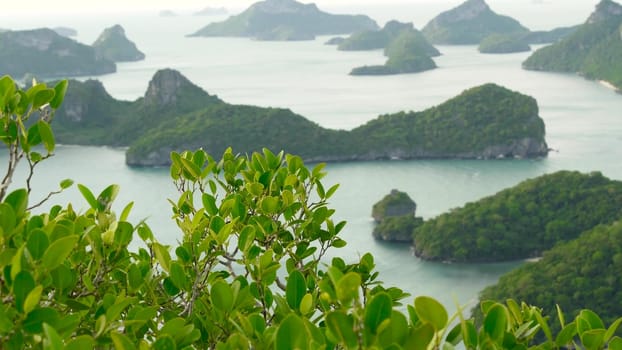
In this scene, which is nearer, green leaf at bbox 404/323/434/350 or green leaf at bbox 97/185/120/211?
green leaf at bbox 404/323/434/350

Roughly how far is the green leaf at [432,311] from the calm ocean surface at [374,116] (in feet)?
0.17

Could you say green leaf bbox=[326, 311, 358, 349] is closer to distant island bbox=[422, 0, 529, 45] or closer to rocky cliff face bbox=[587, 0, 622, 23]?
rocky cliff face bbox=[587, 0, 622, 23]

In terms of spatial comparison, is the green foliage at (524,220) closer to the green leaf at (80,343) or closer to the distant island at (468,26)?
the green leaf at (80,343)

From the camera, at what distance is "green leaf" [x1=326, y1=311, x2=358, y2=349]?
1541 mm

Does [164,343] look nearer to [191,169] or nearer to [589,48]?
[191,169]

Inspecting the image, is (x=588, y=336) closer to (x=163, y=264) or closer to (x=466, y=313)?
(x=163, y=264)

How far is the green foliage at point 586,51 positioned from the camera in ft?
303

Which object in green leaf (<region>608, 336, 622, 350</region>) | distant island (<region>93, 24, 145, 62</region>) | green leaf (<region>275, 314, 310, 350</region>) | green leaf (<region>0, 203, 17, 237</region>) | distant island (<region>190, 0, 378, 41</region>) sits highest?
distant island (<region>190, 0, 378, 41</region>)

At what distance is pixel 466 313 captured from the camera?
27.9 metres

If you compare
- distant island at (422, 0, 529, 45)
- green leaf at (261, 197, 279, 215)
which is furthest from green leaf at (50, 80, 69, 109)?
distant island at (422, 0, 529, 45)

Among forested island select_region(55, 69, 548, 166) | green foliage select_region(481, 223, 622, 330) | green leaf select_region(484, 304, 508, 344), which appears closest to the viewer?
green leaf select_region(484, 304, 508, 344)

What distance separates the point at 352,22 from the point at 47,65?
8486cm

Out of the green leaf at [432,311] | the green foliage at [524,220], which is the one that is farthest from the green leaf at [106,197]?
the green foliage at [524,220]

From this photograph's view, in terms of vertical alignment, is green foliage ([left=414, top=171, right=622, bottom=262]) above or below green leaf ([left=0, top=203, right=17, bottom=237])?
below
